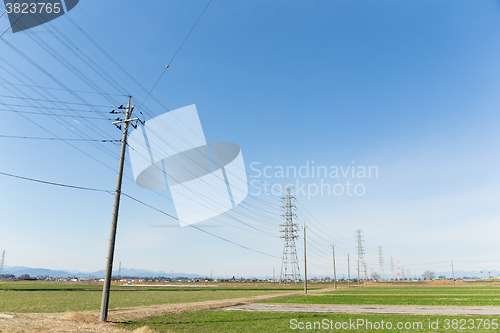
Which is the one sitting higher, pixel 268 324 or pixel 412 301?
pixel 268 324

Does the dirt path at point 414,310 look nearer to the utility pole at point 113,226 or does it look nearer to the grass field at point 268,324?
the grass field at point 268,324

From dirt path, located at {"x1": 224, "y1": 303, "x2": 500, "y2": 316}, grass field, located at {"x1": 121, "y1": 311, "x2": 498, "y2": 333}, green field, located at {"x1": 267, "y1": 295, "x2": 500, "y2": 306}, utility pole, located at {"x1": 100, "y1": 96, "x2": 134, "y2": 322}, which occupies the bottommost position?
green field, located at {"x1": 267, "y1": 295, "x2": 500, "y2": 306}

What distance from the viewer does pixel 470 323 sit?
2044cm

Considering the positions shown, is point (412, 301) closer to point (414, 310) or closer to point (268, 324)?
point (414, 310)

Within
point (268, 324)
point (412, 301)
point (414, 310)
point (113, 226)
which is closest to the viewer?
point (268, 324)

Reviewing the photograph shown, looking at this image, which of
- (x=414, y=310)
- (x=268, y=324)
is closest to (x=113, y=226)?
(x=268, y=324)

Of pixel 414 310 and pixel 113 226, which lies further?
pixel 414 310

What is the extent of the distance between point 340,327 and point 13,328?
716 inches

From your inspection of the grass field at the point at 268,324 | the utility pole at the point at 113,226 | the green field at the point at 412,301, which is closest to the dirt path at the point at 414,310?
the grass field at the point at 268,324

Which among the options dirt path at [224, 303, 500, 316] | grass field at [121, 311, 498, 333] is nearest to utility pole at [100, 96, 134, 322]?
grass field at [121, 311, 498, 333]

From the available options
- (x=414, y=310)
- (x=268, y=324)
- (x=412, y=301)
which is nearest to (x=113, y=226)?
(x=268, y=324)

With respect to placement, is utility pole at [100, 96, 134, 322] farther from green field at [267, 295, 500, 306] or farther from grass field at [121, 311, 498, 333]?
green field at [267, 295, 500, 306]

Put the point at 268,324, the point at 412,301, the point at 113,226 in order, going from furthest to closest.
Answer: the point at 412,301 < the point at 113,226 < the point at 268,324

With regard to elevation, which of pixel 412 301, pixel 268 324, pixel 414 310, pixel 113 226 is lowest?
pixel 412 301
